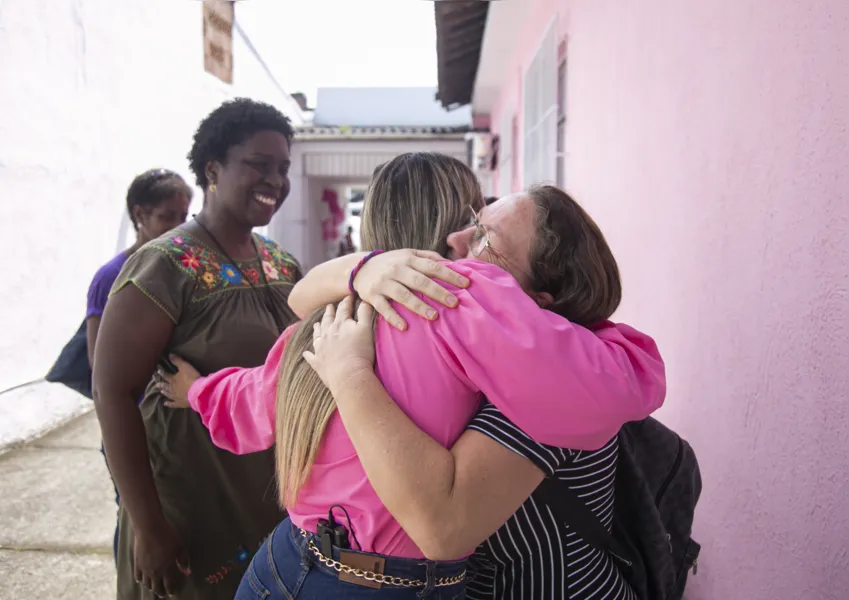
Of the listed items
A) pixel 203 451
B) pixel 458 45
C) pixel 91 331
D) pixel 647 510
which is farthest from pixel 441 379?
pixel 458 45

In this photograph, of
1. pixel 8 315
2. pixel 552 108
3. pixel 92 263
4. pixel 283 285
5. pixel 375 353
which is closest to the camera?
pixel 375 353

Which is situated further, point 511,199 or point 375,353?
point 511,199

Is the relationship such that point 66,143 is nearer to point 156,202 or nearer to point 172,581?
point 156,202

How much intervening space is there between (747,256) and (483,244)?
0.72m

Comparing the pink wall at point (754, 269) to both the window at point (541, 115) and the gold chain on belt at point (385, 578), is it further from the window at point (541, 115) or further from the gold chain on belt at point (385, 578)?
the window at point (541, 115)

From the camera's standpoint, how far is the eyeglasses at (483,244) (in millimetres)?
1040

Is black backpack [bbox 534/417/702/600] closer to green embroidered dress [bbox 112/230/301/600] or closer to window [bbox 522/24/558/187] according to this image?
green embroidered dress [bbox 112/230/301/600]

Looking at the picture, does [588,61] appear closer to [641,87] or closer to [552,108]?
[552,108]

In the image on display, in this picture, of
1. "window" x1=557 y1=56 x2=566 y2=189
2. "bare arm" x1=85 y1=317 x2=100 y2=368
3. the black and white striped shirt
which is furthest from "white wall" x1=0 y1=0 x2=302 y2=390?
the black and white striped shirt

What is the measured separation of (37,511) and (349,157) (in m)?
8.93

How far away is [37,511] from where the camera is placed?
11.7 feet

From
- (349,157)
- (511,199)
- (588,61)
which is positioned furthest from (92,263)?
(349,157)

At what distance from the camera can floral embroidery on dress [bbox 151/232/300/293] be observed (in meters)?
1.64

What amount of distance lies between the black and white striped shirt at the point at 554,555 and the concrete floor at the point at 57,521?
2474 mm
